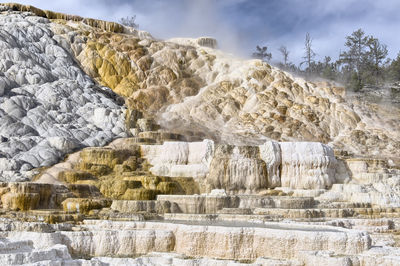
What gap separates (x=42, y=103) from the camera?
2742cm

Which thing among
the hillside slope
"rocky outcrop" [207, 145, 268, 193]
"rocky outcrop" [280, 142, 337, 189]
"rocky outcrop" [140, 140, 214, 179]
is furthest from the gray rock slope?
"rocky outcrop" [280, 142, 337, 189]

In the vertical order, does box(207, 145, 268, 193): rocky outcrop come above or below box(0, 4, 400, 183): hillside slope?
below

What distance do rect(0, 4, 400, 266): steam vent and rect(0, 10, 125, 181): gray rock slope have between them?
0.09m

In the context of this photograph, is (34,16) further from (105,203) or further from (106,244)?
(106,244)

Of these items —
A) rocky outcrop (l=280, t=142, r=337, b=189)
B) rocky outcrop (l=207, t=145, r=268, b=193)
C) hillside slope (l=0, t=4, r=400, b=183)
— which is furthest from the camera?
hillside slope (l=0, t=4, r=400, b=183)

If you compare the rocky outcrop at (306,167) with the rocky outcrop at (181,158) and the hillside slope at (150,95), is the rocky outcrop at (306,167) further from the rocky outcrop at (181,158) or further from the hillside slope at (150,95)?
the hillside slope at (150,95)

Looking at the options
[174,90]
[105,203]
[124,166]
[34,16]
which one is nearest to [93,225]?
[105,203]

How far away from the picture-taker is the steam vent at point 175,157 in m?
11.8

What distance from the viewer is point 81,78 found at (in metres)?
31.5

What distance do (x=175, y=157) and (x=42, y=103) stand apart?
8.28 m

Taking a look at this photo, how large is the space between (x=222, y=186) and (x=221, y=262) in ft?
35.2

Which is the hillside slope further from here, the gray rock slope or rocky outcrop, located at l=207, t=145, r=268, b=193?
rocky outcrop, located at l=207, t=145, r=268, b=193

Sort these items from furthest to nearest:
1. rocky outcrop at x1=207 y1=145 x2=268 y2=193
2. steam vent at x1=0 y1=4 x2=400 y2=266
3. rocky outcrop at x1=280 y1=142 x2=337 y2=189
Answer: rocky outcrop at x1=280 y1=142 x2=337 y2=189 < rocky outcrop at x1=207 y1=145 x2=268 y2=193 < steam vent at x1=0 y1=4 x2=400 y2=266

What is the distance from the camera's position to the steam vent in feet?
38.6
